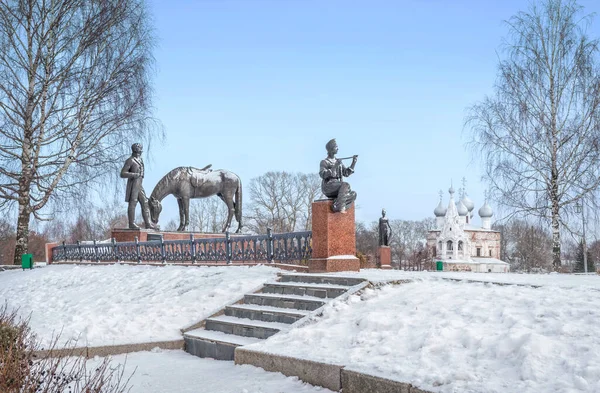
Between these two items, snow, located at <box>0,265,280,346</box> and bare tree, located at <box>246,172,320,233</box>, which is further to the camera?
bare tree, located at <box>246,172,320,233</box>

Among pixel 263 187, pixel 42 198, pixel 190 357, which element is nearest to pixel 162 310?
pixel 190 357

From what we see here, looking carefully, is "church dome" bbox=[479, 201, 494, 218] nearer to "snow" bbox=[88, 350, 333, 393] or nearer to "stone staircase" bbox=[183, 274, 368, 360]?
"stone staircase" bbox=[183, 274, 368, 360]

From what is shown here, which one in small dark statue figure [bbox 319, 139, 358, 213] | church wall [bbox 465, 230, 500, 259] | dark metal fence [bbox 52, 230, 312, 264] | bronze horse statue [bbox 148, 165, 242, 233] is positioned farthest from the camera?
church wall [bbox 465, 230, 500, 259]

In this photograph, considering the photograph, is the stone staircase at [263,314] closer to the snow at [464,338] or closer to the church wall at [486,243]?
the snow at [464,338]

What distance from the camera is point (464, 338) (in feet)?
18.3

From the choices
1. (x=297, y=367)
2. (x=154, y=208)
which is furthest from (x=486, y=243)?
(x=297, y=367)

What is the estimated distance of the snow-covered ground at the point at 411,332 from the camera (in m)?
4.75

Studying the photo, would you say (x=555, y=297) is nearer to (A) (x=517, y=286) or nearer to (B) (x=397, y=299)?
(A) (x=517, y=286)

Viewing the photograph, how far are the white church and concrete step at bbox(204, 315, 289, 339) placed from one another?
54196 millimetres

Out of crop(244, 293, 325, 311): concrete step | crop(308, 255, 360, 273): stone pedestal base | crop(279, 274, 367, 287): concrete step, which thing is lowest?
crop(244, 293, 325, 311): concrete step

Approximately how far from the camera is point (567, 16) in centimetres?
A: 1959

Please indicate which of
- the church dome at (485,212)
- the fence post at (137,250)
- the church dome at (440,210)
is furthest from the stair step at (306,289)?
the church dome at (485,212)

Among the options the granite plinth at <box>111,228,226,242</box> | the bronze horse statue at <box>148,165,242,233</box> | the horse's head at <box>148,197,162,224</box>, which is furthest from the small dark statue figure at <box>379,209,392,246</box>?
the horse's head at <box>148,197,162,224</box>

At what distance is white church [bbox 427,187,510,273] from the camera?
65.1 metres
